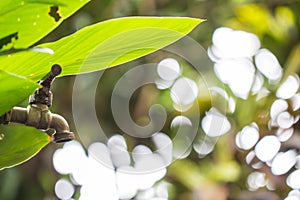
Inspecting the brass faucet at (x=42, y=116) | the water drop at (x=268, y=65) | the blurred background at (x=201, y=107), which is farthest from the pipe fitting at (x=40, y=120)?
the water drop at (x=268, y=65)

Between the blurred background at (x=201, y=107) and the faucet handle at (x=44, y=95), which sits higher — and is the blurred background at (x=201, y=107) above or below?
below

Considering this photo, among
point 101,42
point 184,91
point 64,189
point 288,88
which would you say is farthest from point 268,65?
point 101,42

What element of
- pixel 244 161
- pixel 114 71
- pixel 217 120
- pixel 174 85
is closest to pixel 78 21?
pixel 114 71

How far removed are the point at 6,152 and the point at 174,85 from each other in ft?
3.71

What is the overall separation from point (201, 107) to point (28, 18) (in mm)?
1118

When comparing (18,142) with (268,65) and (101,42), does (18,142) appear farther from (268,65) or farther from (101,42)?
(268,65)

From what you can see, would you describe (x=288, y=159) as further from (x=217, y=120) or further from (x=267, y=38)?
(x=267, y=38)

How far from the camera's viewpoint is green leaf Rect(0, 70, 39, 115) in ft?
1.16

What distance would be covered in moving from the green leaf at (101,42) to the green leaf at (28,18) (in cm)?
2

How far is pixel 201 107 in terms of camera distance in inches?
59.2

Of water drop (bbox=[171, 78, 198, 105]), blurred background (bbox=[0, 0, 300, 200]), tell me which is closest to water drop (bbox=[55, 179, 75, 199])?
blurred background (bbox=[0, 0, 300, 200])

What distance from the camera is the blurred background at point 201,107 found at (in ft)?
4.75

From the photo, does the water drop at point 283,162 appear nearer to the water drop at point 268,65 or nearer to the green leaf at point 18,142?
the water drop at point 268,65

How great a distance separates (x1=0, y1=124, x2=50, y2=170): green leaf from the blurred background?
99 cm
